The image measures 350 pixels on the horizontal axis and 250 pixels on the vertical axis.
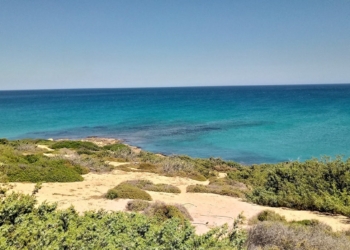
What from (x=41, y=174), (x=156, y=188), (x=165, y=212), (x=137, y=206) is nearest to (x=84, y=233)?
(x=165, y=212)

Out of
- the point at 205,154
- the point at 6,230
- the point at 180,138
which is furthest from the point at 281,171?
the point at 180,138

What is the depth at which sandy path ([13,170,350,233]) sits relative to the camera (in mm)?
10273

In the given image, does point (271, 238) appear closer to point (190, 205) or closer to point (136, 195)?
point (190, 205)

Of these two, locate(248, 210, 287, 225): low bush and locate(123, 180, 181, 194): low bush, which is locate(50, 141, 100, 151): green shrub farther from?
locate(248, 210, 287, 225): low bush

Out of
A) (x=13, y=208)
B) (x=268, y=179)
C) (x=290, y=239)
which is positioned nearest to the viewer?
(x=13, y=208)

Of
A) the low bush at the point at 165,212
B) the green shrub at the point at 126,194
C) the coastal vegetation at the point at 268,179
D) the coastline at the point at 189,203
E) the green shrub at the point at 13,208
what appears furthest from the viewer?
the green shrub at the point at 126,194

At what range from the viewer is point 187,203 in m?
12.2

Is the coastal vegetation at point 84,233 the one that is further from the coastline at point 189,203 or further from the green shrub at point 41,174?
the green shrub at point 41,174

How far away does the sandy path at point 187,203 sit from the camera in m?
10.3

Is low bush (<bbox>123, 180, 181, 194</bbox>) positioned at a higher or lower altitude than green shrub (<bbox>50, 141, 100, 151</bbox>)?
higher

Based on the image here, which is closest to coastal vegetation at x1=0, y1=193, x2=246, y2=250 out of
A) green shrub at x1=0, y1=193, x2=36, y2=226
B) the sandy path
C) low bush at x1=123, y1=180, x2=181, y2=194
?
green shrub at x1=0, y1=193, x2=36, y2=226

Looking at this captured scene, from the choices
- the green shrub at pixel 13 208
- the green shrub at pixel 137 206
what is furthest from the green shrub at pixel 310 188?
the green shrub at pixel 13 208

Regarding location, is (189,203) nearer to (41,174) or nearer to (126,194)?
(126,194)

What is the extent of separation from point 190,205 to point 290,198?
4375 mm
